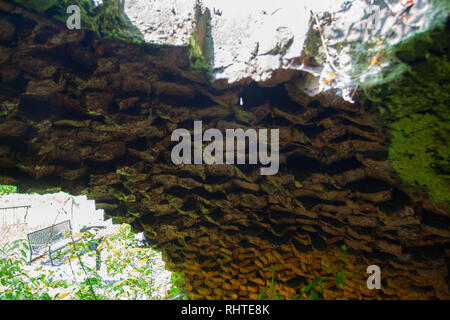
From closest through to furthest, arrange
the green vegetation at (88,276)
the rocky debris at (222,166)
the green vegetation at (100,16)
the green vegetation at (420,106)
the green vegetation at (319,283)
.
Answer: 1. the green vegetation at (420,106)
2. the green vegetation at (100,16)
3. the rocky debris at (222,166)
4. the green vegetation at (319,283)
5. the green vegetation at (88,276)

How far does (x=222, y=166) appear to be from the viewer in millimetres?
1703

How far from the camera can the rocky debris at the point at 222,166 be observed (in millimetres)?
1321

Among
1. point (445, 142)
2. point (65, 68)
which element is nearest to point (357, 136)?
point (445, 142)

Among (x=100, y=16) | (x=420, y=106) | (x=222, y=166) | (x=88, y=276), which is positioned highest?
(x=100, y=16)

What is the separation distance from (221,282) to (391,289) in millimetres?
1575

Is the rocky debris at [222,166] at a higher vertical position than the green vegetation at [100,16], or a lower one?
lower

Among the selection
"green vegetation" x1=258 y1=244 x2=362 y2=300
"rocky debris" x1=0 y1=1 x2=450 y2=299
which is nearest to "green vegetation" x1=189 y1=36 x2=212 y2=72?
"rocky debris" x1=0 y1=1 x2=450 y2=299

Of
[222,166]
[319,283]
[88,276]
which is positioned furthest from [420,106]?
[88,276]

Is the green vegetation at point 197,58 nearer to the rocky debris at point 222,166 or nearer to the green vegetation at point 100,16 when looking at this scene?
the rocky debris at point 222,166

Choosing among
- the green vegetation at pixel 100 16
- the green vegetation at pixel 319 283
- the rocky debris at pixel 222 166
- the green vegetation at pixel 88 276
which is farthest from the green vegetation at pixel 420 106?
the green vegetation at pixel 88 276

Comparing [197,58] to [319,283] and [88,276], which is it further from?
[88,276]

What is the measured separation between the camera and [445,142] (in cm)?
115

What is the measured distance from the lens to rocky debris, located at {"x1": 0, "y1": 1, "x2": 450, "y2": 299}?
1321 mm
